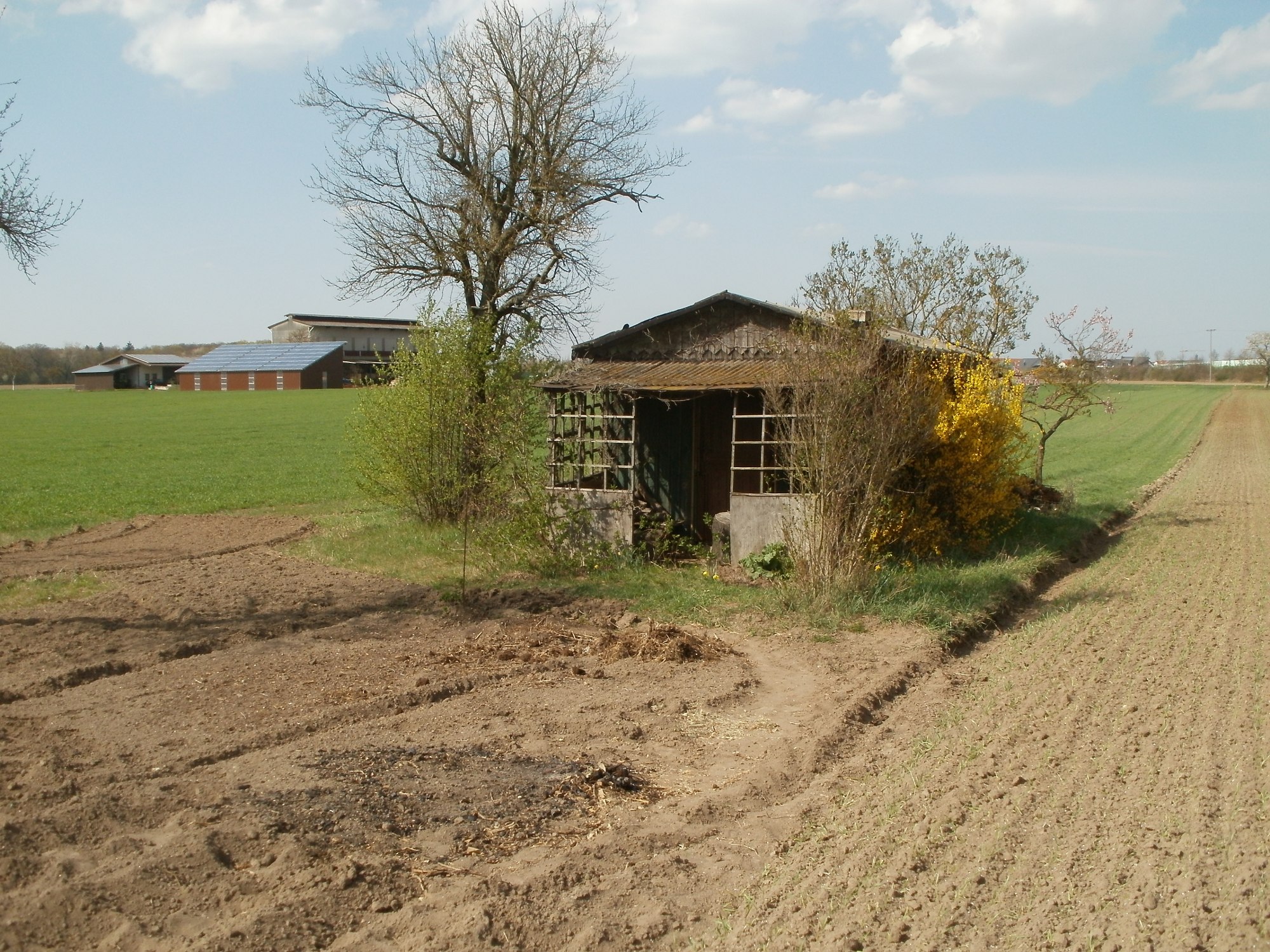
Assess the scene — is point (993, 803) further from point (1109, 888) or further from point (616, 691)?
point (616, 691)

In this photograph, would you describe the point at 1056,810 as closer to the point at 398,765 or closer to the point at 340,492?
the point at 398,765

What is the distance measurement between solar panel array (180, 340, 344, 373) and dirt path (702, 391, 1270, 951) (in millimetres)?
77972

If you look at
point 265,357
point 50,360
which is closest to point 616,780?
point 265,357

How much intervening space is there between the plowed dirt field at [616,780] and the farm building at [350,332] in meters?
75.7

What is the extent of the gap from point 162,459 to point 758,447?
23710 mm

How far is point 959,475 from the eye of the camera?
1434 cm

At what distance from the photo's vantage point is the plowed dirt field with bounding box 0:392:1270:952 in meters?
4.70

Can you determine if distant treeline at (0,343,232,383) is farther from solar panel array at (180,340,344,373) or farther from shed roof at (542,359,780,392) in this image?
shed roof at (542,359,780,392)

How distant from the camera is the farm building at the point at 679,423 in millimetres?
13742

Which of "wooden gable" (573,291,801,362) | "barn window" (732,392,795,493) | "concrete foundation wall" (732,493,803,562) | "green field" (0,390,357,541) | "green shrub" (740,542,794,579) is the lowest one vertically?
"green field" (0,390,357,541)

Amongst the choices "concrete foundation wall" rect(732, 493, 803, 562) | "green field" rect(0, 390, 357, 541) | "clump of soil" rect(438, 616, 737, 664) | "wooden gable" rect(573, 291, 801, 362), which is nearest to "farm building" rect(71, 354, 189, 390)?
"green field" rect(0, 390, 357, 541)

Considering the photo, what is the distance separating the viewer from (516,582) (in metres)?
13.1

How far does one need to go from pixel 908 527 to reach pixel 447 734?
27.1ft

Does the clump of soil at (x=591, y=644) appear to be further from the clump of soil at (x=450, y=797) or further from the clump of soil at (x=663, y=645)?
the clump of soil at (x=450, y=797)
